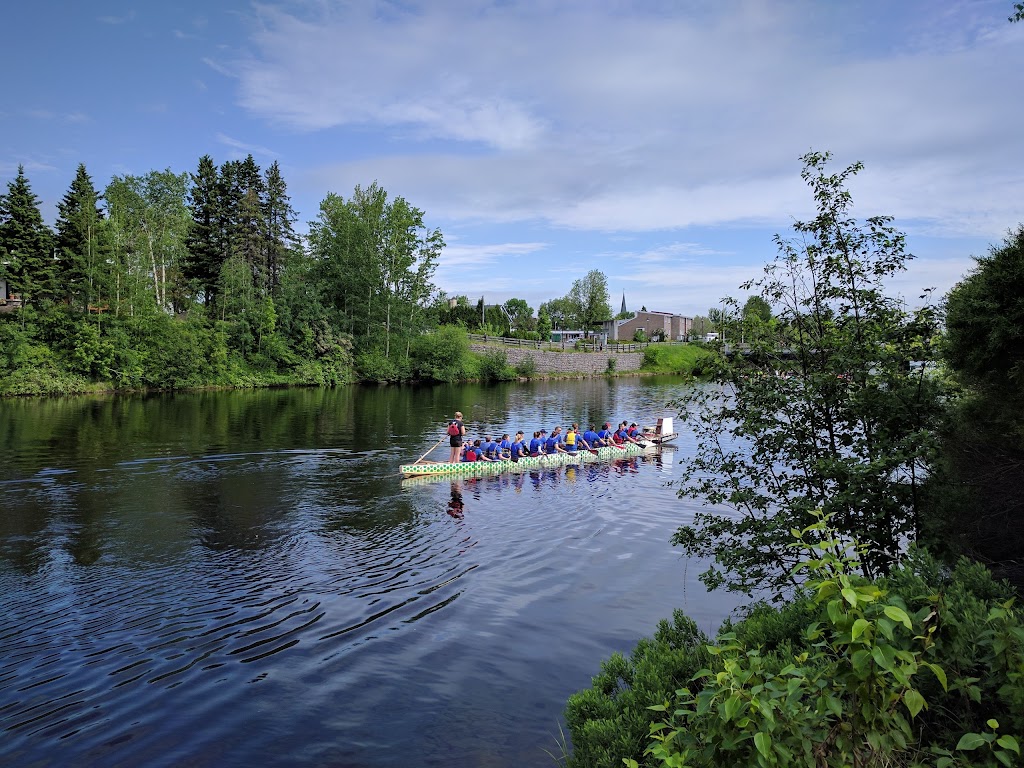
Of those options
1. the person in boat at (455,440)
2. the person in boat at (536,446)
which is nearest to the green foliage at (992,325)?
the person in boat at (455,440)

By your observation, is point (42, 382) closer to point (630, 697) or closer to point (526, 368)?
point (526, 368)

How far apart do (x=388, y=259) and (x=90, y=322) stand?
25786 mm

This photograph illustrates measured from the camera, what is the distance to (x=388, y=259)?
205 ft

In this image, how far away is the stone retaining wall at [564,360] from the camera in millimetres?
74938

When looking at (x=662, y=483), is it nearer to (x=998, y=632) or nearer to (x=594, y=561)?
(x=594, y=561)

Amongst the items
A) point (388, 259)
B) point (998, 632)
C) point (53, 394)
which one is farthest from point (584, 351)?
point (998, 632)

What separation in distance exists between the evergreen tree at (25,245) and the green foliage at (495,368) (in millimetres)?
38417

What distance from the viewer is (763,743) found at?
3.01 m

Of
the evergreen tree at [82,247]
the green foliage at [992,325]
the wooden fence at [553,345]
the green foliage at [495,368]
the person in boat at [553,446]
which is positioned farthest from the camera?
the wooden fence at [553,345]

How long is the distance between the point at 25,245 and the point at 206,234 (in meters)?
16.9

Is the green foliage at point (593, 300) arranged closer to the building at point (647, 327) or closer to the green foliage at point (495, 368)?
the building at point (647, 327)

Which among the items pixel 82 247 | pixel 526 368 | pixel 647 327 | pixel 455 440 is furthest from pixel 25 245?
pixel 647 327

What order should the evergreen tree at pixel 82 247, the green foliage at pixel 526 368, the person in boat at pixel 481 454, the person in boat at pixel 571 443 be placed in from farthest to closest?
the green foliage at pixel 526 368, the evergreen tree at pixel 82 247, the person in boat at pixel 571 443, the person in boat at pixel 481 454

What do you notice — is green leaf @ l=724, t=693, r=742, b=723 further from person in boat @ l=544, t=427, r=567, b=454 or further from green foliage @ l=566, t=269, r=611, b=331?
green foliage @ l=566, t=269, r=611, b=331
